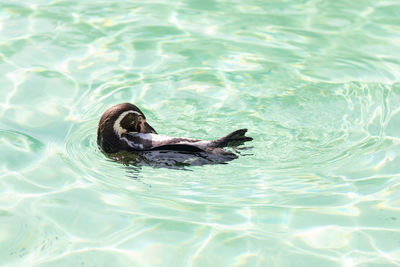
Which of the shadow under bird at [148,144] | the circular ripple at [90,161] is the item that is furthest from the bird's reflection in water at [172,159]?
the circular ripple at [90,161]

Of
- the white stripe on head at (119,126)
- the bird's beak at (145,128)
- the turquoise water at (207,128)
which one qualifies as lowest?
the turquoise water at (207,128)

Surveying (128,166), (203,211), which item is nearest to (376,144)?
(203,211)

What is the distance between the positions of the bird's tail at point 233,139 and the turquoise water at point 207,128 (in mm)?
183

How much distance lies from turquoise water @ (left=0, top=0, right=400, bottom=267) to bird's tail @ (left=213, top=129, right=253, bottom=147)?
0.18 m

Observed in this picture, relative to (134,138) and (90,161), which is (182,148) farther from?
(90,161)

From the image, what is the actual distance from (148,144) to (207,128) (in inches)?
38.6

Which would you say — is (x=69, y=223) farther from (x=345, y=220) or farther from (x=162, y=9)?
(x=162, y=9)

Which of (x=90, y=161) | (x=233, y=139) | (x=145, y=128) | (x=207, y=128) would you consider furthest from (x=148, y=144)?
(x=207, y=128)

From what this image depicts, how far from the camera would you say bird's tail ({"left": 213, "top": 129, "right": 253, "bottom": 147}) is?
5.46m

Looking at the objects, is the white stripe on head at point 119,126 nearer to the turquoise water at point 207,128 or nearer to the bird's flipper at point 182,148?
the turquoise water at point 207,128

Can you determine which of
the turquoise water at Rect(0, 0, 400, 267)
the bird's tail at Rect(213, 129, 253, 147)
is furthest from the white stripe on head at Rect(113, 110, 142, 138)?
the bird's tail at Rect(213, 129, 253, 147)

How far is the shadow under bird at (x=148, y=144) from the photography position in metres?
5.37

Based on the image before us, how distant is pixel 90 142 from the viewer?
→ 602 centimetres

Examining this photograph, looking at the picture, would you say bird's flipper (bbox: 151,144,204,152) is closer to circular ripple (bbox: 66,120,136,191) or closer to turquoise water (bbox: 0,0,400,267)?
turquoise water (bbox: 0,0,400,267)
